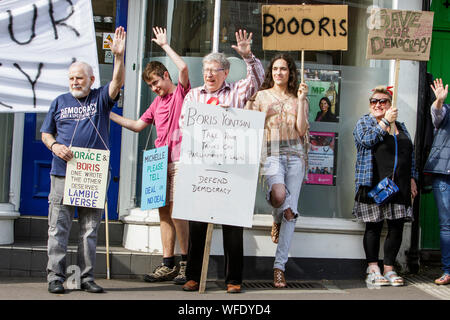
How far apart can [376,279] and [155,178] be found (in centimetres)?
232

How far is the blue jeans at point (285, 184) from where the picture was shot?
552cm

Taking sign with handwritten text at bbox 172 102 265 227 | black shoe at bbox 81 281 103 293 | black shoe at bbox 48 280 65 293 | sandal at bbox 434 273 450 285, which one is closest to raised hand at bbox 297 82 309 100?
sign with handwritten text at bbox 172 102 265 227

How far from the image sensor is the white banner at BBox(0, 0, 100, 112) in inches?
222

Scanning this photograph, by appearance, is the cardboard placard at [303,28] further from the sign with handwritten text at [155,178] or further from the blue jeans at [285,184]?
the sign with handwritten text at [155,178]

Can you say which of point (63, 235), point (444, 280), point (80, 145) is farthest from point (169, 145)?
point (444, 280)

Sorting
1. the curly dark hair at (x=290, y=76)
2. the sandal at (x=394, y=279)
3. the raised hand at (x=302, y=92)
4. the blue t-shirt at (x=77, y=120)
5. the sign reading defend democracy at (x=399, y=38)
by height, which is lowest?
the sandal at (x=394, y=279)

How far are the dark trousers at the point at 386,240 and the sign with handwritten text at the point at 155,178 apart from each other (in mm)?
2029

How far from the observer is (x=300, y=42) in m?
5.70

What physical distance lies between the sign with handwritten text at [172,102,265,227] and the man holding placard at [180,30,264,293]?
14 cm

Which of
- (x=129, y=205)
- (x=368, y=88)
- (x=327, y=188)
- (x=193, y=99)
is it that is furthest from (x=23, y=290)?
(x=368, y=88)

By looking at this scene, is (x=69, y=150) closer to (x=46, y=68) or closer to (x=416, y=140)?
(x=46, y=68)

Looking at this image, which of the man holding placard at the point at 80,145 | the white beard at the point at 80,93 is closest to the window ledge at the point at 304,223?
the man holding placard at the point at 80,145

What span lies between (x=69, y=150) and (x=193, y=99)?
117cm

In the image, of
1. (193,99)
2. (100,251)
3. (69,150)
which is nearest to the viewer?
(69,150)
